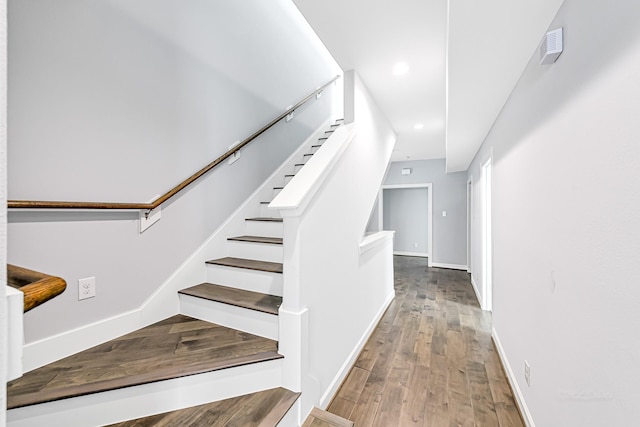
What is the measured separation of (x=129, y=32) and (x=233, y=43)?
3.15ft

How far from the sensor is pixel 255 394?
1326 millimetres

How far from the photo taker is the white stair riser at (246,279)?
5.79 ft

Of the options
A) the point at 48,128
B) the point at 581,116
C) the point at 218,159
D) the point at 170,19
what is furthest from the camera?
the point at 218,159

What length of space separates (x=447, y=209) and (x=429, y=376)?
4.70 meters

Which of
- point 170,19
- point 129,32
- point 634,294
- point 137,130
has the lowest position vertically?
point 634,294

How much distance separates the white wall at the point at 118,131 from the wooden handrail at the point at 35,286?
0.98m

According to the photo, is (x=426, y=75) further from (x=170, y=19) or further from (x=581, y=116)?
(x=170, y=19)

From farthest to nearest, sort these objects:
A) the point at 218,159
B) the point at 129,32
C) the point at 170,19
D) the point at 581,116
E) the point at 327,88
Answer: the point at 327,88
the point at 218,159
the point at 170,19
the point at 129,32
the point at 581,116

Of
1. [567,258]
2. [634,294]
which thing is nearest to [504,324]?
[567,258]

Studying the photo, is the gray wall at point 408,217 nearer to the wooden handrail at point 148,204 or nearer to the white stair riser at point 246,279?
the wooden handrail at point 148,204

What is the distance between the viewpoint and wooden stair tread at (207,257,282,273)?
1811mm

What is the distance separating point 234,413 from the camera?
121cm

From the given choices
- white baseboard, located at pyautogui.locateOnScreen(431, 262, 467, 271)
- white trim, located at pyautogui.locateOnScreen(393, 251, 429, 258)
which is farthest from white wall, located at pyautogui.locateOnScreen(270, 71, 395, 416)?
white trim, located at pyautogui.locateOnScreen(393, 251, 429, 258)

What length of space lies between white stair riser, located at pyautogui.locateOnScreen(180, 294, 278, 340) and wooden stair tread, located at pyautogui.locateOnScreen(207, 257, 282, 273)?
288 millimetres
